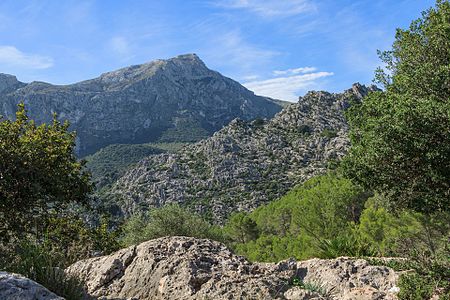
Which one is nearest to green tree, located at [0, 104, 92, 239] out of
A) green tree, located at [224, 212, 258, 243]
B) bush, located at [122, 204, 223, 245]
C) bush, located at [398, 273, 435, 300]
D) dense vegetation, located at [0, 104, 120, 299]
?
dense vegetation, located at [0, 104, 120, 299]

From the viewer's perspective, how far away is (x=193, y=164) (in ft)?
448

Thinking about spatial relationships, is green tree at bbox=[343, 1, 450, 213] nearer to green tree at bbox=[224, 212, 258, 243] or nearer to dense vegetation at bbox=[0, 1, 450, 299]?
dense vegetation at bbox=[0, 1, 450, 299]

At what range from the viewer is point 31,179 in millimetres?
11742

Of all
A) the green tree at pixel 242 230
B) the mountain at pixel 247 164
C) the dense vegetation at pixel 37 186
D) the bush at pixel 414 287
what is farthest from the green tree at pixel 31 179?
the mountain at pixel 247 164

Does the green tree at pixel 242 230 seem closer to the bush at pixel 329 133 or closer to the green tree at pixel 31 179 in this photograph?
the green tree at pixel 31 179

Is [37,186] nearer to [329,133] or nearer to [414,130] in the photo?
[414,130]

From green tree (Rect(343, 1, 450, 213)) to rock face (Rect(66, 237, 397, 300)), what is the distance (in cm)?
568

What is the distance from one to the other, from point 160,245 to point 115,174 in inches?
7641

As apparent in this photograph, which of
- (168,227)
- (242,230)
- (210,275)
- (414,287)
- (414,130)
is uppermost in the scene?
(414,130)

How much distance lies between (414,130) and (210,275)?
9.44 meters

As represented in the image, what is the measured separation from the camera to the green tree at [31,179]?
11594mm

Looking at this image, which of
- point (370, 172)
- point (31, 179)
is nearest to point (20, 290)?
point (31, 179)

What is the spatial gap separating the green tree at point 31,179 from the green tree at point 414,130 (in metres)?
11.2

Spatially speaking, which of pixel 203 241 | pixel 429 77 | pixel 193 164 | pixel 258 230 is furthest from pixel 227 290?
pixel 193 164
